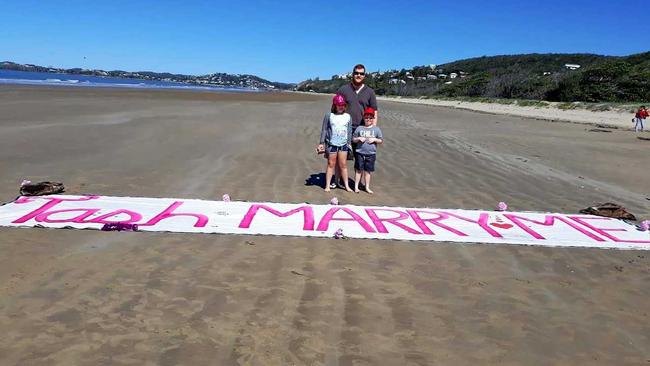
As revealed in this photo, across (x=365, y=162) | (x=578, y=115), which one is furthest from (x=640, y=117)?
(x=365, y=162)

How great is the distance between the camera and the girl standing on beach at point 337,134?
7055 millimetres

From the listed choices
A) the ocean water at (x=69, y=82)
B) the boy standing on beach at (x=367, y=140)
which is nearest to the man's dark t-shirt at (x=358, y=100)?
the boy standing on beach at (x=367, y=140)

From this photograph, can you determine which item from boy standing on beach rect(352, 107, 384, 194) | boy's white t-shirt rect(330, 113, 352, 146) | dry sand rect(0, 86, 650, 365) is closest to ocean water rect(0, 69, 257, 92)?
boy's white t-shirt rect(330, 113, 352, 146)

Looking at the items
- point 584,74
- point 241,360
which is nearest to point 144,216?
point 241,360

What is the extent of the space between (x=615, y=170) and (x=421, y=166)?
14.9ft

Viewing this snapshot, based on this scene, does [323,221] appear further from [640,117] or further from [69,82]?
[69,82]

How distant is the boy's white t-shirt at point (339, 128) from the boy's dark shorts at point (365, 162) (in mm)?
360

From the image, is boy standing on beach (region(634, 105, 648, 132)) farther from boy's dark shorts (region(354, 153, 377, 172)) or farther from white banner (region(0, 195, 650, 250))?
boy's dark shorts (region(354, 153, 377, 172))

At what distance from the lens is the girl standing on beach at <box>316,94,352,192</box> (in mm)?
7055

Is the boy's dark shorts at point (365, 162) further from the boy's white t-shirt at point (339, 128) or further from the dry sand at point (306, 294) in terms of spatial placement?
the dry sand at point (306, 294)

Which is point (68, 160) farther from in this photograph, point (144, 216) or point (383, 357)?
point (383, 357)

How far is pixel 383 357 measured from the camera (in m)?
2.91

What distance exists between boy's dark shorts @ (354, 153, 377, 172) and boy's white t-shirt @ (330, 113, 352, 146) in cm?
36

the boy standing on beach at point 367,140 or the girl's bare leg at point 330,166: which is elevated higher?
the boy standing on beach at point 367,140
